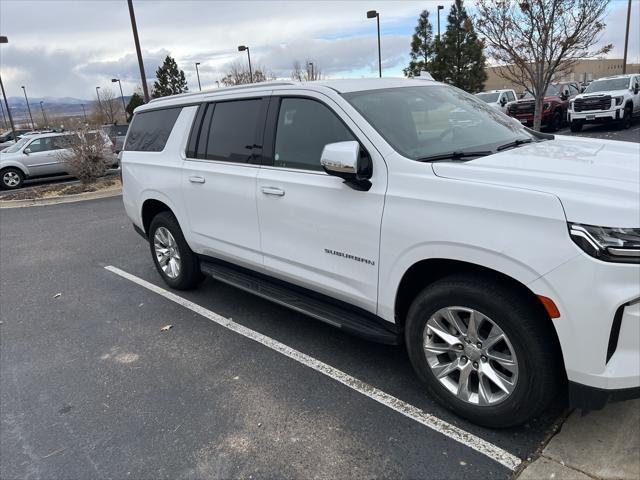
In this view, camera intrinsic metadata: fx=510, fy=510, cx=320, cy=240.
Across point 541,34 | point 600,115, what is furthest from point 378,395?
point 600,115

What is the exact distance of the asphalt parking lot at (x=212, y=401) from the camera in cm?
273

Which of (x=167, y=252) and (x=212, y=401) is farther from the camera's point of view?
(x=167, y=252)

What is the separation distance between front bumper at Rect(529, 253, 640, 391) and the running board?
42.6 inches

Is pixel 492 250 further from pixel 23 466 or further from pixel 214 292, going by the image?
pixel 214 292

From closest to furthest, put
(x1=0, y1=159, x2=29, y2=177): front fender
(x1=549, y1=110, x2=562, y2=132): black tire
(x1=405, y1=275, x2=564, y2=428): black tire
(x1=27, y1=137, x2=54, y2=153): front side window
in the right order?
(x1=405, y1=275, x2=564, y2=428): black tire < (x1=0, y1=159, x2=29, y2=177): front fender < (x1=27, y1=137, x2=54, y2=153): front side window < (x1=549, y1=110, x2=562, y2=132): black tire

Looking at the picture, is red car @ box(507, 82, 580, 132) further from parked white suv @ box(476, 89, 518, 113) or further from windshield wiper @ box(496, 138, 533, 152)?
windshield wiper @ box(496, 138, 533, 152)

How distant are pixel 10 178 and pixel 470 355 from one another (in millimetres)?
16569

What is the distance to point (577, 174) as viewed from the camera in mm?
2496

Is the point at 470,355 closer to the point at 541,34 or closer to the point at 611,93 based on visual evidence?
the point at 541,34

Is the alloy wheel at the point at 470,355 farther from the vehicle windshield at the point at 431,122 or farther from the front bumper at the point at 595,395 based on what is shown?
the vehicle windshield at the point at 431,122

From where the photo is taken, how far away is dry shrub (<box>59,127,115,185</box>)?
1330 centimetres

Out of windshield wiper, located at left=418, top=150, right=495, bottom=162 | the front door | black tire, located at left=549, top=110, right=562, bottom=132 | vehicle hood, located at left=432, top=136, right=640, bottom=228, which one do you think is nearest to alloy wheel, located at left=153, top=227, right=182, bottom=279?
the front door

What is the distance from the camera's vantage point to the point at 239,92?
4.17 meters

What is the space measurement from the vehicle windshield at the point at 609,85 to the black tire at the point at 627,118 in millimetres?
837
